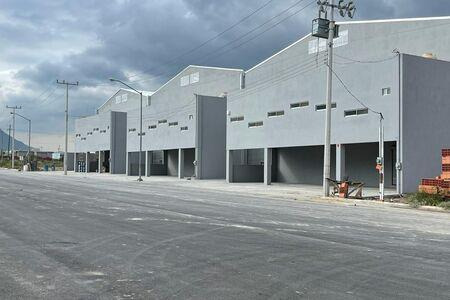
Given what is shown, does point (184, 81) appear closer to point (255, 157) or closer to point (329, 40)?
point (255, 157)

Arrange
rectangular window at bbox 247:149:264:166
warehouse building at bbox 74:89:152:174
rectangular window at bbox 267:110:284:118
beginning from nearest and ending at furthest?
1. rectangular window at bbox 267:110:284:118
2. rectangular window at bbox 247:149:264:166
3. warehouse building at bbox 74:89:152:174

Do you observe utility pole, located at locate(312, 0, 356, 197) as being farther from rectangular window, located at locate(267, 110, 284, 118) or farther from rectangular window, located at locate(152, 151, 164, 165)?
rectangular window, located at locate(152, 151, 164, 165)

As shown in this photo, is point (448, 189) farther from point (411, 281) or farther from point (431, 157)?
point (411, 281)

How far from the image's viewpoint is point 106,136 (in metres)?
74.9

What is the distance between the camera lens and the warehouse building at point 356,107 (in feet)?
98.1

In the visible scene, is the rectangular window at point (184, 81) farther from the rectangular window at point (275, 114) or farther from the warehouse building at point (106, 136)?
the rectangular window at point (275, 114)

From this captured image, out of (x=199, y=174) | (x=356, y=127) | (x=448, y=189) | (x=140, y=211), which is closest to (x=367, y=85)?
(x=356, y=127)

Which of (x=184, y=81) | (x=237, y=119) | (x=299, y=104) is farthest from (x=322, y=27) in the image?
(x=184, y=81)

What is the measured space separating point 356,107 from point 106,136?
1938 inches

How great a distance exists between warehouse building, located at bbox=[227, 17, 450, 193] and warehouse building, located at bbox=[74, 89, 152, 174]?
25700 millimetres

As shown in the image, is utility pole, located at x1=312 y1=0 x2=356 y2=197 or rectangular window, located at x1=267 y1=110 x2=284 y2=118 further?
rectangular window, located at x1=267 y1=110 x2=284 y2=118

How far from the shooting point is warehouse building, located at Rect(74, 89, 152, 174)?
237ft

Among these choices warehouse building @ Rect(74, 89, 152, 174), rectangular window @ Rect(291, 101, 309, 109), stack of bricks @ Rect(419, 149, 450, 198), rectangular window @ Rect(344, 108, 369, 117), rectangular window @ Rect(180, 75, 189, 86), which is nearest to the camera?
stack of bricks @ Rect(419, 149, 450, 198)

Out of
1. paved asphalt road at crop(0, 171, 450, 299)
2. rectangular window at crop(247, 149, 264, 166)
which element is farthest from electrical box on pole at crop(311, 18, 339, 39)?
rectangular window at crop(247, 149, 264, 166)
